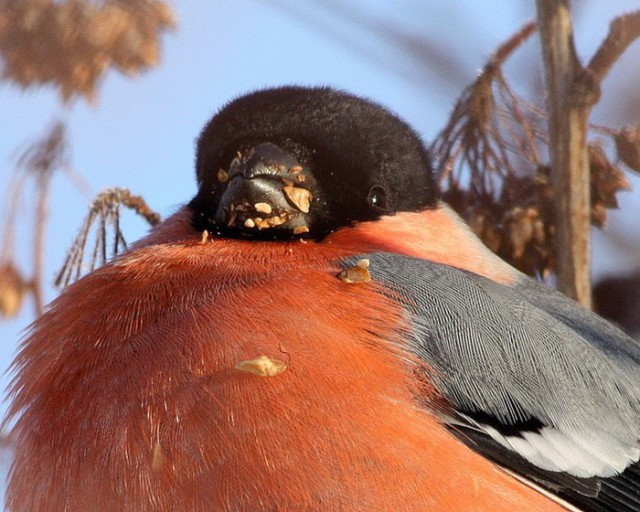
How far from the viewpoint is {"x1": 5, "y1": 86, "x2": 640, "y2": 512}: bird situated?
7.02 feet

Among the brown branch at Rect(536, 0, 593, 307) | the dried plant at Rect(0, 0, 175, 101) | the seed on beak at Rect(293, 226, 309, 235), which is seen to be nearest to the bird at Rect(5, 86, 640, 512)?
the seed on beak at Rect(293, 226, 309, 235)

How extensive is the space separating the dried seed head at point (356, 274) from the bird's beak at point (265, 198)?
26cm

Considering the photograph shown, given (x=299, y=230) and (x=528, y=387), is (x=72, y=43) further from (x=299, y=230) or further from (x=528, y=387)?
(x=528, y=387)

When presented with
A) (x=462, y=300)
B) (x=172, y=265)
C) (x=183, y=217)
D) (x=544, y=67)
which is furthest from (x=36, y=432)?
(x=544, y=67)

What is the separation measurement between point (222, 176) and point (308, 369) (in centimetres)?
80

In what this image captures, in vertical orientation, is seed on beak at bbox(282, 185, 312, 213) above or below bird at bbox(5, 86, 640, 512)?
above

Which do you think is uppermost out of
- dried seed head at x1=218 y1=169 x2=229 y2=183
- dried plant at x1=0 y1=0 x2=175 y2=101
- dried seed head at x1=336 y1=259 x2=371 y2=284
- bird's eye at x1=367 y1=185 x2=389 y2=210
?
dried plant at x1=0 y1=0 x2=175 y2=101

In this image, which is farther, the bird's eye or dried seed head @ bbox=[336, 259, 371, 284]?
the bird's eye

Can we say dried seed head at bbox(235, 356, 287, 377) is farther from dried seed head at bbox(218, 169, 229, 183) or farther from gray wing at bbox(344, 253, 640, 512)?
dried seed head at bbox(218, 169, 229, 183)

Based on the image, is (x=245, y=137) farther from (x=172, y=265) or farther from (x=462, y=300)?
(x=462, y=300)

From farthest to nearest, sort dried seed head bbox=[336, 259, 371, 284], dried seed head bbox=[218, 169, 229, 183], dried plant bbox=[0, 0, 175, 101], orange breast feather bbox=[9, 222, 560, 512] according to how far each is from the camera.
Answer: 1. dried plant bbox=[0, 0, 175, 101]
2. dried seed head bbox=[218, 169, 229, 183]
3. dried seed head bbox=[336, 259, 371, 284]
4. orange breast feather bbox=[9, 222, 560, 512]

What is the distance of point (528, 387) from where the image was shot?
7.91 ft

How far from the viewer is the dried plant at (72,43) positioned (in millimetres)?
3008

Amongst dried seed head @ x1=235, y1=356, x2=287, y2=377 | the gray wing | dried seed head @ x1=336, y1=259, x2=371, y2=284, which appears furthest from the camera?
dried seed head @ x1=336, y1=259, x2=371, y2=284
